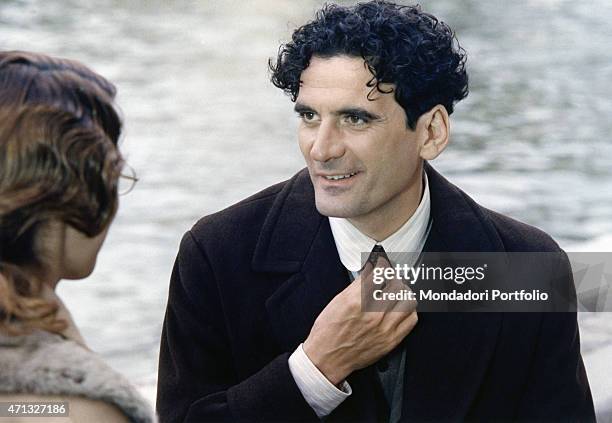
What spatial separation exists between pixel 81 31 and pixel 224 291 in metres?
2.91

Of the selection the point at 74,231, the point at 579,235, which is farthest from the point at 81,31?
the point at 74,231

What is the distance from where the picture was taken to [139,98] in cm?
516

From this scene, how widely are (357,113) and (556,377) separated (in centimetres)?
78

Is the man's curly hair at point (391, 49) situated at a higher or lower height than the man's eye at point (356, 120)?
higher

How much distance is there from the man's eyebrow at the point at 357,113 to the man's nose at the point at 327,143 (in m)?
0.03

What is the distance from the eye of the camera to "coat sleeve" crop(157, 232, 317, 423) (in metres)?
2.56

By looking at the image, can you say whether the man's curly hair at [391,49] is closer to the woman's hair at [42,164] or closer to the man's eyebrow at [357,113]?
the man's eyebrow at [357,113]

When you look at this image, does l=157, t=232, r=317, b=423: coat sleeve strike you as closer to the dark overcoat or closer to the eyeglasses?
the dark overcoat

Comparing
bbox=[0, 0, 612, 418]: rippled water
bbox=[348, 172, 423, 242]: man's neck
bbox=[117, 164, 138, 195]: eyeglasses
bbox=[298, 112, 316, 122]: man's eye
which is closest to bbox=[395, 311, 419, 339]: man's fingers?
bbox=[348, 172, 423, 242]: man's neck

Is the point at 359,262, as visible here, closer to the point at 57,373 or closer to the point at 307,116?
the point at 307,116

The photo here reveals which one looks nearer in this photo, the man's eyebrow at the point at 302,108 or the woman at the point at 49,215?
the woman at the point at 49,215

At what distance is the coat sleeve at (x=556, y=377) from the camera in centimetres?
265

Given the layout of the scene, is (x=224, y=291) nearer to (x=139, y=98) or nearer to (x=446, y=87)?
(x=446, y=87)
